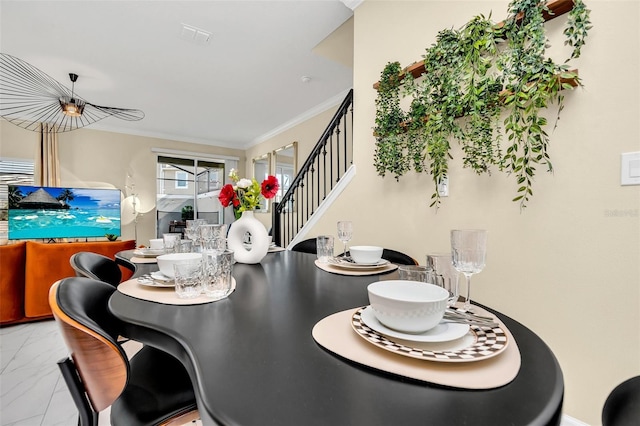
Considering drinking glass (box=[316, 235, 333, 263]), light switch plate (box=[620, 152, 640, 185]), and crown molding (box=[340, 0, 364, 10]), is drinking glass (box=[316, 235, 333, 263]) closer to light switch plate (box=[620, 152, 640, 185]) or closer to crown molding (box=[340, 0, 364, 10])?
light switch plate (box=[620, 152, 640, 185])

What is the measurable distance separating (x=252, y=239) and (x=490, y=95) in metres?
1.39

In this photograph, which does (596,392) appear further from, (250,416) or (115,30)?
(115,30)

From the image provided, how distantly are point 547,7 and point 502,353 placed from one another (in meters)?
1.57

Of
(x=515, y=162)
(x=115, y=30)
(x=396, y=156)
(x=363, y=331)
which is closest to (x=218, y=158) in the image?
(x=115, y=30)

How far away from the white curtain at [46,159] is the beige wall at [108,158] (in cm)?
11

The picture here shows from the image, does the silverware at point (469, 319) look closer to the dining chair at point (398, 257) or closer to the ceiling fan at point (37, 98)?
the dining chair at point (398, 257)

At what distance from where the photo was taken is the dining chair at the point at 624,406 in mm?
491

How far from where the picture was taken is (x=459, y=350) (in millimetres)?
513

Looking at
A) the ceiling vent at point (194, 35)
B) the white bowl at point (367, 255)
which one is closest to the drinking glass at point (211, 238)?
the white bowl at point (367, 255)

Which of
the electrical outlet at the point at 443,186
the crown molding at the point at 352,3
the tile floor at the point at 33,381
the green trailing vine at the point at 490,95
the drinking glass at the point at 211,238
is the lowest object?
the tile floor at the point at 33,381

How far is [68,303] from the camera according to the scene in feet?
2.40

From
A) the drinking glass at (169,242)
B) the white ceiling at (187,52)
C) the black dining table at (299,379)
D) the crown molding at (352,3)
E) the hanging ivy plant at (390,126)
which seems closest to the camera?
the black dining table at (299,379)

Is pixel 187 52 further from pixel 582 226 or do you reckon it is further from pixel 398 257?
pixel 582 226

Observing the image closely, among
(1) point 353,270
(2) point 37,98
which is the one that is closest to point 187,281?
(1) point 353,270
